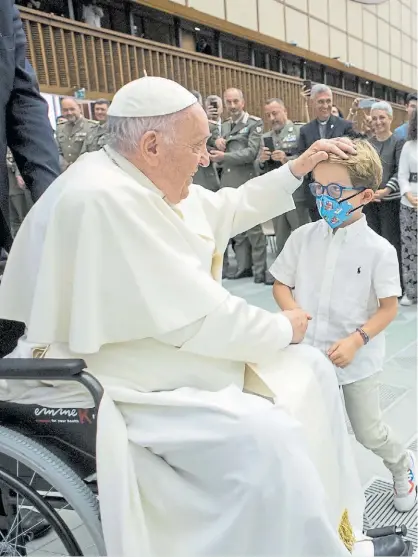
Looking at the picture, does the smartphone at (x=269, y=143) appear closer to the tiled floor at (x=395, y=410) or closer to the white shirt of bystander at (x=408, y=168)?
the white shirt of bystander at (x=408, y=168)

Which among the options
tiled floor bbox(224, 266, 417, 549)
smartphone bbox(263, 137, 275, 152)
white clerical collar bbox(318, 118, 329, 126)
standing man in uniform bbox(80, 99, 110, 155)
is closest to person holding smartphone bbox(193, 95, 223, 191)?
smartphone bbox(263, 137, 275, 152)

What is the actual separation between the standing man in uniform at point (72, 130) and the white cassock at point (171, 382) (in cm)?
393

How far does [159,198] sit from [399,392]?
162cm

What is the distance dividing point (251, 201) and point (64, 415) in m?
0.80

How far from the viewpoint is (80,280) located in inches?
42.3

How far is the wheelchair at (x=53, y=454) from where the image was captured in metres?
0.99

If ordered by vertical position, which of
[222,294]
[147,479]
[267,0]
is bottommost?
[147,479]

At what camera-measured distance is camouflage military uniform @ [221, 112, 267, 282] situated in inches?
174

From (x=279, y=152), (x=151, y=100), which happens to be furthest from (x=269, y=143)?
(x=151, y=100)

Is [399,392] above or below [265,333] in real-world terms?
below

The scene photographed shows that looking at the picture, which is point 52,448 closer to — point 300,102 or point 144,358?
point 144,358

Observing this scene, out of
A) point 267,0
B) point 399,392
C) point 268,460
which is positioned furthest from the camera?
point 267,0

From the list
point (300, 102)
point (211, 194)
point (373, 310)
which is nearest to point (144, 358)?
point (211, 194)

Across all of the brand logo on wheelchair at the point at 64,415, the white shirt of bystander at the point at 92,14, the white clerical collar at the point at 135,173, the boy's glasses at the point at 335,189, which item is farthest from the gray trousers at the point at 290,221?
the white shirt of bystander at the point at 92,14
